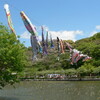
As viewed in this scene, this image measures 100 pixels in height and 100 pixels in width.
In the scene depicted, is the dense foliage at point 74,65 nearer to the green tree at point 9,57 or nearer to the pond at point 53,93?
the pond at point 53,93

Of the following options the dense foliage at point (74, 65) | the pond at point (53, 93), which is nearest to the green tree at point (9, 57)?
the pond at point (53, 93)

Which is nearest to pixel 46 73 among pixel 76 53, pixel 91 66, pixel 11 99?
pixel 91 66

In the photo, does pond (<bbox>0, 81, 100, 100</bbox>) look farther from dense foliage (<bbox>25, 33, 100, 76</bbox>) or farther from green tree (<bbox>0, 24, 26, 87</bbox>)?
dense foliage (<bbox>25, 33, 100, 76</bbox>)

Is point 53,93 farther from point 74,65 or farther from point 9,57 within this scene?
point 74,65

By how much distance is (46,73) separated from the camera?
3433 inches

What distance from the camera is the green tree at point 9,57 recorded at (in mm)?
25469

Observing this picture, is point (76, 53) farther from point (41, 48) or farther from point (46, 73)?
point (46, 73)

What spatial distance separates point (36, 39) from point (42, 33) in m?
1.49

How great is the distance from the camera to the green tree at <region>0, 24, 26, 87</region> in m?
25.5

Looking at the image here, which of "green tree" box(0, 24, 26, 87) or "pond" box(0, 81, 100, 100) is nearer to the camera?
"green tree" box(0, 24, 26, 87)

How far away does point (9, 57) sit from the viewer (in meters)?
25.6

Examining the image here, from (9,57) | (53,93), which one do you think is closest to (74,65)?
(53,93)

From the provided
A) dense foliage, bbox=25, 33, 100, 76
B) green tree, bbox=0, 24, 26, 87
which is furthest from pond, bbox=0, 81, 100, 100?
dense foliage, bbox=25, 33, 100, 76

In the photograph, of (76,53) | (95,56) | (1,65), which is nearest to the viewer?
(1,65)
